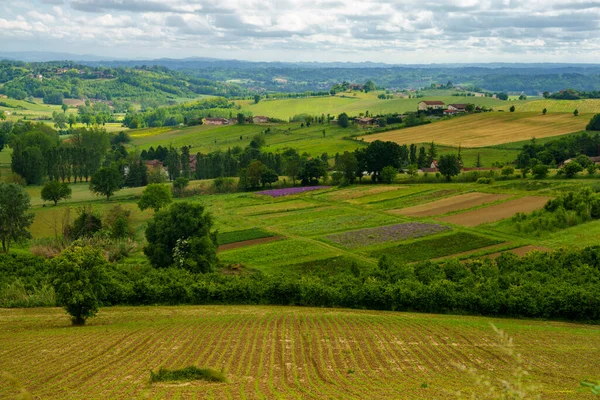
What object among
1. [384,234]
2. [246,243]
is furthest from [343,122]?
[246,243]

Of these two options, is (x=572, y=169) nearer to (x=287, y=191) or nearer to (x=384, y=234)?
(x=384, y=234)

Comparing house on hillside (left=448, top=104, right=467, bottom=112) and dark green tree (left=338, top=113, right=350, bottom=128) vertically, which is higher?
house on hillside (left=448, top=104, right=467, bottom=112)

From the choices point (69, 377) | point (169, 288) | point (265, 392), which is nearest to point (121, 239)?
point (169, 288)

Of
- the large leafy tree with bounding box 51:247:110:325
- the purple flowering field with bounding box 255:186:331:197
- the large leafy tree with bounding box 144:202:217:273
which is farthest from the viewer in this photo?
the purple flowering field with bounding box 255:186:331:197

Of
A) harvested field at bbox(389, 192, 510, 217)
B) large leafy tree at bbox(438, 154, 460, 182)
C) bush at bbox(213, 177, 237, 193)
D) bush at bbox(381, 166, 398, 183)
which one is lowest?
bush at bbox(213, 177, 237, 193)

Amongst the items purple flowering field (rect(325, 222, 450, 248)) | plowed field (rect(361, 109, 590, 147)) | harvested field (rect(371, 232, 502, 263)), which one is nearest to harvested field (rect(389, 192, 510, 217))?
purple flowering field (rect(325, 222, 450, 248))

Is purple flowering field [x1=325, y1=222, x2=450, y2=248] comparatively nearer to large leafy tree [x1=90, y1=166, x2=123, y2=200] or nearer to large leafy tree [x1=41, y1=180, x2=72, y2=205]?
large leafy tree [x1=90, y1=166, x2=123, y2=200]

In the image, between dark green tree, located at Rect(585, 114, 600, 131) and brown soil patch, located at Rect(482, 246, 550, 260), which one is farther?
dark green tree, located at Rect(585, 114, 600, 131)
